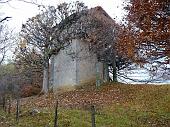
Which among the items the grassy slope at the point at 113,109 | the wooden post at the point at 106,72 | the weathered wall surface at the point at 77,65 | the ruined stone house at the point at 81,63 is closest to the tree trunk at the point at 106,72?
the wooden post at the point at 106,72

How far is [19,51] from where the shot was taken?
38.9 m

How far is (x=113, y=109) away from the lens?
21.1 m

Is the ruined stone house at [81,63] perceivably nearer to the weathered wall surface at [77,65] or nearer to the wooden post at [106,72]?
the weathered wall surface at [77,65]

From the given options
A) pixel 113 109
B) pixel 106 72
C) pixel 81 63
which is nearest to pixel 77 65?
pixel 81 63

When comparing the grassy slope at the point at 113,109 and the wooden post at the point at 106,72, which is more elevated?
the wooden post at the point at 106,72

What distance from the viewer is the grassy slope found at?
1703cm

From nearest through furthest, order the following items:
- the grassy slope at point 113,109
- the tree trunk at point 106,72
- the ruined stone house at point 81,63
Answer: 1. the grassy slope at point 113,109
2. the ruined stone house at point 81,63
3. the tree trunk at point 106,72

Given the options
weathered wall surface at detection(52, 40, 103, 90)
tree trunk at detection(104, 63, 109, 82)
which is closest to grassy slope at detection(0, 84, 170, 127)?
weathered wall surface at detection(52, 40, 103, 90)

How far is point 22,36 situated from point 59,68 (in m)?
4.55

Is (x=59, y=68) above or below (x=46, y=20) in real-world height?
below

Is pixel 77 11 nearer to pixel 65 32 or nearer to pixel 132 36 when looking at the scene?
pixel 65 32

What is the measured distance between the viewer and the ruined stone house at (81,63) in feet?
109

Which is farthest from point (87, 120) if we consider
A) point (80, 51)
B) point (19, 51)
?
point (19, 51)

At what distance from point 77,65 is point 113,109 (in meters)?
12.4
